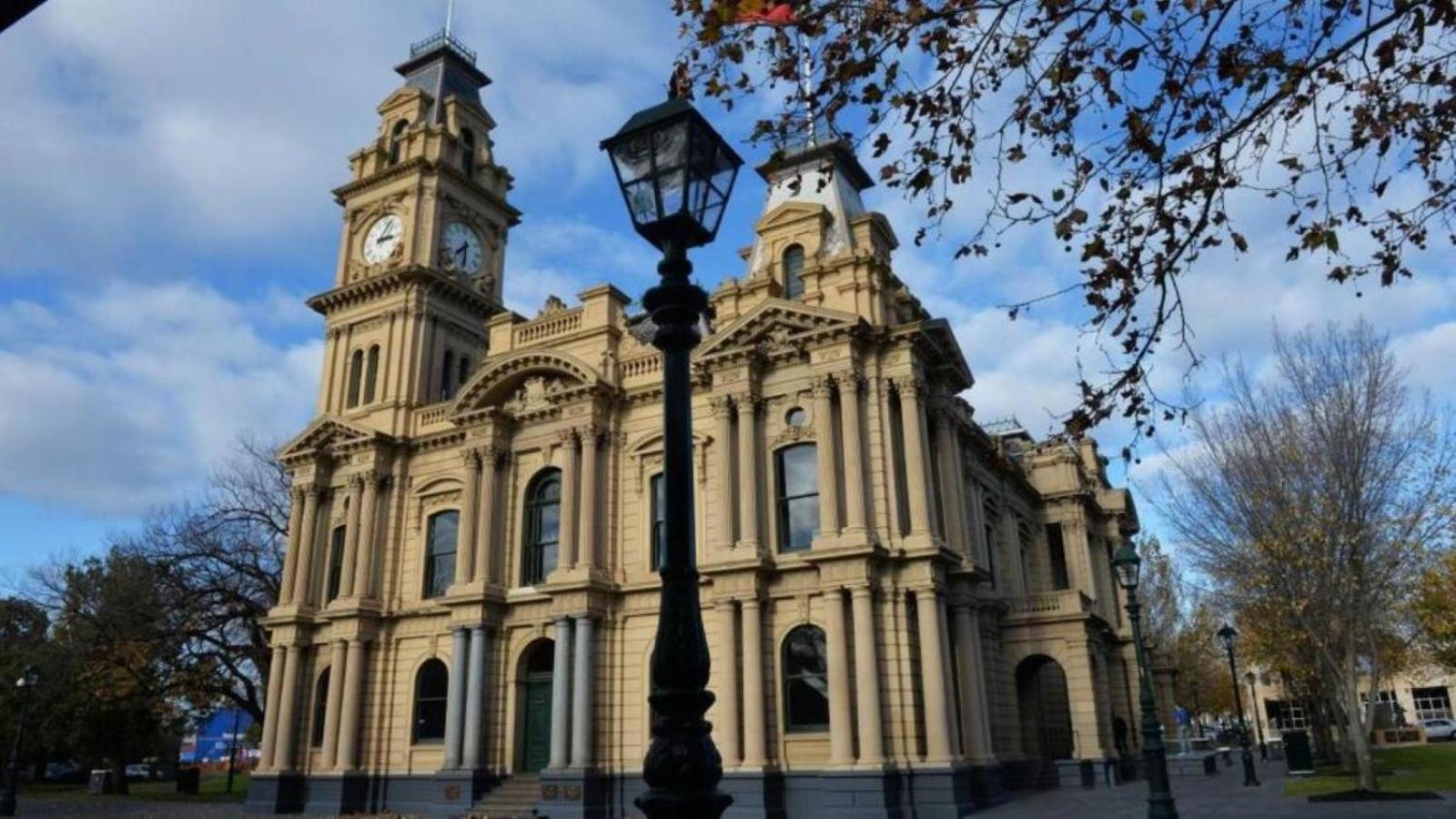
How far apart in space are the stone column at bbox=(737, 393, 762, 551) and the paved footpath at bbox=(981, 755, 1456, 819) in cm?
815

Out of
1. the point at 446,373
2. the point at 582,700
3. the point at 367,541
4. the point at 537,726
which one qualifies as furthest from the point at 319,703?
the point at 446,373

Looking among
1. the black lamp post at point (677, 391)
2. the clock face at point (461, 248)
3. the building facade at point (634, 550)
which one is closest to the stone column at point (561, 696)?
the building facade at point (634, 550)

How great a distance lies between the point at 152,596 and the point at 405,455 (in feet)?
41.1

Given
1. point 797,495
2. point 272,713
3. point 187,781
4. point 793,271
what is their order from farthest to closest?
point 187,781
point 272,713
point 793,271
point 797,495

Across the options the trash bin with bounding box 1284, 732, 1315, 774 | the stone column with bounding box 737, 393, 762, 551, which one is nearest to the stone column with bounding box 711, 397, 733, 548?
the stone column with bounding box 737, 393, 762, 551

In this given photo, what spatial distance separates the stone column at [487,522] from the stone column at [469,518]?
0.50 feet

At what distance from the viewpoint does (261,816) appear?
94.5ft

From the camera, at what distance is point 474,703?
27312 millimetres

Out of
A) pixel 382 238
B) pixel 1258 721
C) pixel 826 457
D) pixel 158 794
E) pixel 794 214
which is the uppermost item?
pixel 382 238

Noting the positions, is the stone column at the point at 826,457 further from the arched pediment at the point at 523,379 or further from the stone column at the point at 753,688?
the arched pediment at the point at 523,379

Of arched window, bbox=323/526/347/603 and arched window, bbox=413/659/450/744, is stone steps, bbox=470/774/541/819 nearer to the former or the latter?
arched window, bbox=413/659/450/744

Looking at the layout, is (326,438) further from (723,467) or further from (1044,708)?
(1044,708)

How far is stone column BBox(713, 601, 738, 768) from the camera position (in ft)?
77.4

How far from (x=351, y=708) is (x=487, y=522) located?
6.85 metres
